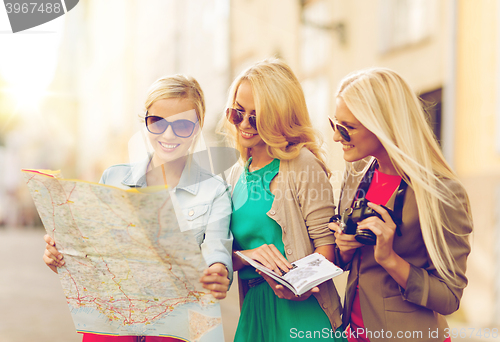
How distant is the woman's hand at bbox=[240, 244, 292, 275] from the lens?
5.90 ft

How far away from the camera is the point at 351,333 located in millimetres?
1918

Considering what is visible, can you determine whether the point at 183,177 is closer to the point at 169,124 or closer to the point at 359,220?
the point at 169,124

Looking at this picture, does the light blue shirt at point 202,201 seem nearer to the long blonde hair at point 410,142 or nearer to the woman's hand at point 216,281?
the woman's hand at point 216,281

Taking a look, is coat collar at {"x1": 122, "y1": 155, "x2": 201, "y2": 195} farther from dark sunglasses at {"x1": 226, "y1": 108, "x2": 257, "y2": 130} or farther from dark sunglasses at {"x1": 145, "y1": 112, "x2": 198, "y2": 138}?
dark sunglasses at {"x1": 226, "y1": 108, "x2": 257, "y2": 130}

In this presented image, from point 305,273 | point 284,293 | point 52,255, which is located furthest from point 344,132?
point 52,255

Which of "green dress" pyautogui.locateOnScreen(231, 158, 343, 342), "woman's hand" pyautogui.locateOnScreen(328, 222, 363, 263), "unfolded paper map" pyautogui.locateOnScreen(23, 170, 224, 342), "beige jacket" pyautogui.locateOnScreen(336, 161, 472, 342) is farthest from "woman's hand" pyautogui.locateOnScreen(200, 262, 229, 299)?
"beige jacket" pyautogui.locateOnScreen(336, 161, 472, 342)

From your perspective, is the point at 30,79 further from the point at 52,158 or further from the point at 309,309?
the point at 52,158

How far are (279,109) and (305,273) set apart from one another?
0.72 metres

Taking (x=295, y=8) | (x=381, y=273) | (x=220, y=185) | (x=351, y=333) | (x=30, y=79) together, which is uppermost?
(x=295, y=8)

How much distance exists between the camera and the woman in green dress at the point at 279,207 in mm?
1888

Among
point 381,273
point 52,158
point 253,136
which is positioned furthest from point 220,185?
point 52,158

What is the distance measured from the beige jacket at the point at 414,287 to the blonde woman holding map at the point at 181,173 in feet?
1.95

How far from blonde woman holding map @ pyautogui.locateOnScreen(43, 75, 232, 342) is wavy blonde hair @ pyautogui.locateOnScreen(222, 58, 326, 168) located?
0.88ft

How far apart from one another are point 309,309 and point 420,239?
55 cm
